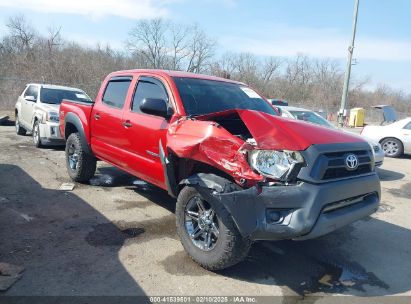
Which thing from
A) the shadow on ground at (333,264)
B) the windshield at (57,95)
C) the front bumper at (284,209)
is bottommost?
the shadow on ground at (333,264)

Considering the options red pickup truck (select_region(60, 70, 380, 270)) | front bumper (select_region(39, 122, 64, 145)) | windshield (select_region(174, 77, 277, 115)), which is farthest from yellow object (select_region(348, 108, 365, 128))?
red pickup truck (select_region(60, 70, 380, 270))

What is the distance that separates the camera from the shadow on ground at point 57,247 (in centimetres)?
330

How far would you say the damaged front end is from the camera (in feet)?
10.5

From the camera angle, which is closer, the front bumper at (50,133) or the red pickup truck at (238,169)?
the red pickup truck at (238,169)

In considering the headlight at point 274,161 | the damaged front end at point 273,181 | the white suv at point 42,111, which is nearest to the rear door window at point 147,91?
the damaged front end at point 273,181

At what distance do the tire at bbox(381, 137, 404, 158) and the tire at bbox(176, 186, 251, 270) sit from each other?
10.5 m

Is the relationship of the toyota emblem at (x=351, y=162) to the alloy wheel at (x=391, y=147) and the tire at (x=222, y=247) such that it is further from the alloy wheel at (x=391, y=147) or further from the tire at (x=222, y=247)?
the alloy wheel at (x=391, y=147)

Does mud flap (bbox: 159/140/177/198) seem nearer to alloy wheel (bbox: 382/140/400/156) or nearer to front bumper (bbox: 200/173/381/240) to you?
front bumper (bbox: 200/173/381/240)

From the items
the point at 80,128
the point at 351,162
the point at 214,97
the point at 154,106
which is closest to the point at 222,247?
the point at 351,162

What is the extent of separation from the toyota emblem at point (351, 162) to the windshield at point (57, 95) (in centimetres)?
840

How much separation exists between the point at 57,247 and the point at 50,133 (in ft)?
19.7

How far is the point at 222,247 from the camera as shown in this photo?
3.45m

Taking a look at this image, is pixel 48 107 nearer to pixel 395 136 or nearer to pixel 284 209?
pixel 284 209

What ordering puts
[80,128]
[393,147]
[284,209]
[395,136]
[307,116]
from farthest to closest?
1. [393,147]
2. [395,136]
3. [307,116]
4. [80,128]
5. [284,209]
